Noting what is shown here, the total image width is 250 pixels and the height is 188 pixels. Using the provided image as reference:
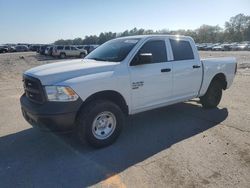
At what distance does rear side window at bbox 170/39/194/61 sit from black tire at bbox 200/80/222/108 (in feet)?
4.15

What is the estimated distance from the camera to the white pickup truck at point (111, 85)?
431cm

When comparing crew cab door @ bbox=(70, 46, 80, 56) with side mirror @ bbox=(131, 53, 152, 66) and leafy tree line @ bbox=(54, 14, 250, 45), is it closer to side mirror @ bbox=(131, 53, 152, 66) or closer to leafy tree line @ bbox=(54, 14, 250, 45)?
side mirror @ bbox=(131, 53, 152, 66)

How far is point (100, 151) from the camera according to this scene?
4.70m

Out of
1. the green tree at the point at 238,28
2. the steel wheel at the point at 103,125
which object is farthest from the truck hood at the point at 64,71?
the green tree at the point at 238,28

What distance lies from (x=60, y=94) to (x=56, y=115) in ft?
1.11

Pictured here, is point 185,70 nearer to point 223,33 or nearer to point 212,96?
point 212,96

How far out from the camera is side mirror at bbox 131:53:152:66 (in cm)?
505

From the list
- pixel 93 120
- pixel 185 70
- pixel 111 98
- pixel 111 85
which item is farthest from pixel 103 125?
pixel 185 70

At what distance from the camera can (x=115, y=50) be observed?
220 inches

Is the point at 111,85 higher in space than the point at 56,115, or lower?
higher

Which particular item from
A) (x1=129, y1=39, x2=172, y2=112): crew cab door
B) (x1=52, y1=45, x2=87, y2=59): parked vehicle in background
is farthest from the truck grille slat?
(x1=52, y1=45, x2=87, y2=59): parked vehicle in background

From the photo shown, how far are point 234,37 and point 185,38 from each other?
12357 cm

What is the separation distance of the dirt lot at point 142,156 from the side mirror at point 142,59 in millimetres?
1474

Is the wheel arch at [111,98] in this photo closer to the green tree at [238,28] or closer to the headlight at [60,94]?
the headlight at [60,94]
